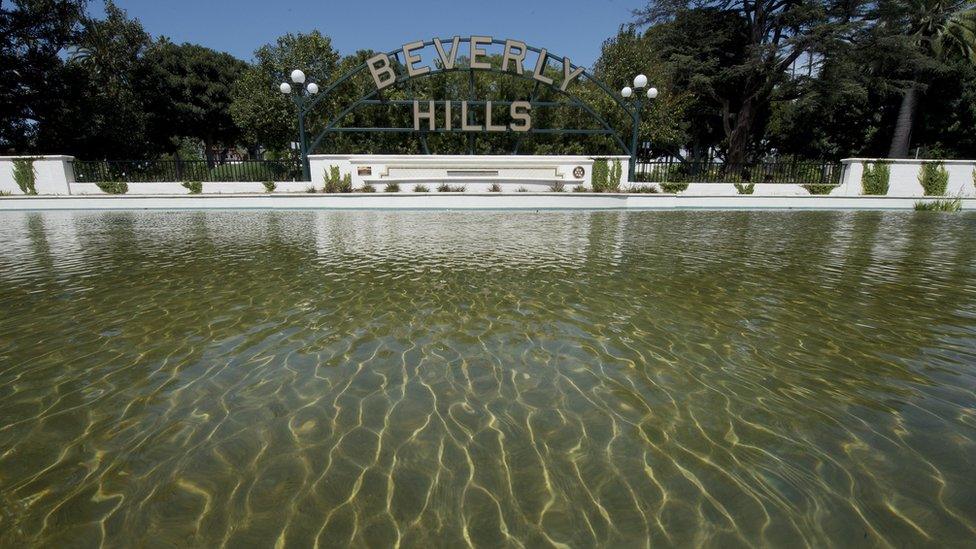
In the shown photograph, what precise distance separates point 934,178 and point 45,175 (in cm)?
4137

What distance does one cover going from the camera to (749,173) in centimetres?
2472

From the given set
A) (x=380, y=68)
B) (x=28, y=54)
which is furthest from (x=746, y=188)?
(x=28, y=54)

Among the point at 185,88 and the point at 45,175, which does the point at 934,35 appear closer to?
the point at 45,175

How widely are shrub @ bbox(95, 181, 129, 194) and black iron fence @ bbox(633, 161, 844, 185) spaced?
24409mm

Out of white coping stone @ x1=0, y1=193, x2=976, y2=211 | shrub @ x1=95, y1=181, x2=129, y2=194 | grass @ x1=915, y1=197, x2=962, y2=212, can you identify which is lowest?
grass @ x1=915, y1=197, x2=962, y2=212

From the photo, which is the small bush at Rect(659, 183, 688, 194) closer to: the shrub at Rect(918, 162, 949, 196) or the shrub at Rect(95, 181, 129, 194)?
the shrub at Rect(918, 162, 949, 196)

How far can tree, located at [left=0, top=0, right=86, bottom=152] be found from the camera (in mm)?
27531

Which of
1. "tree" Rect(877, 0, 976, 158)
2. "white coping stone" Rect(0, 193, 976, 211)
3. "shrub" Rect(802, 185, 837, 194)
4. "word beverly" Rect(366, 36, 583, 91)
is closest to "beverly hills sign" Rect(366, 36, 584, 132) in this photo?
"word beverly" Rect(366, 36, 583, 91)

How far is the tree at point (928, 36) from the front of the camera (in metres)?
28.5

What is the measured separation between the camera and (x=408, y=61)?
893 inches

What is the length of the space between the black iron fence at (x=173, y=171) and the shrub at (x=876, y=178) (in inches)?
1092

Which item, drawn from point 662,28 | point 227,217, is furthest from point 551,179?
point 662,28

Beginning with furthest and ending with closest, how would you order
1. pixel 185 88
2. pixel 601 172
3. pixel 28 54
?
pixel 185 88, pixel 28 54, pixel 601 172

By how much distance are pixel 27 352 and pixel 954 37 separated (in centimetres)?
4692
